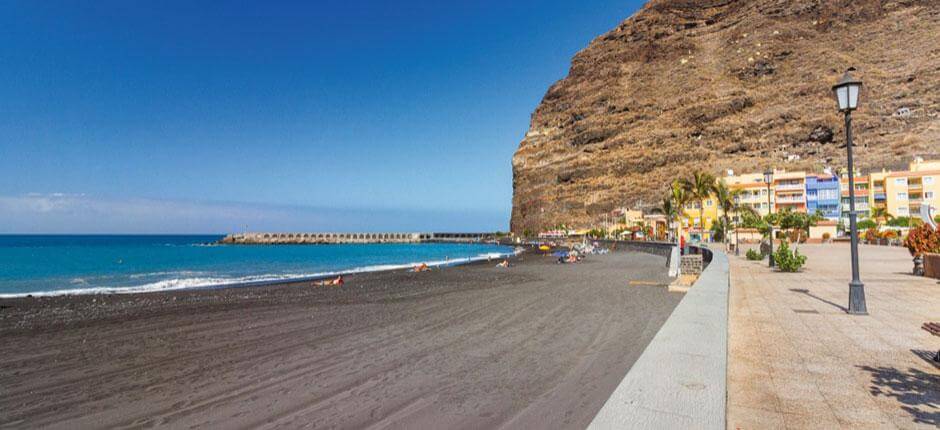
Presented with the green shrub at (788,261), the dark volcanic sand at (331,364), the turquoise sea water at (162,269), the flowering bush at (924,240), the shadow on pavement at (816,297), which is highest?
the flowering bush at (924,240)

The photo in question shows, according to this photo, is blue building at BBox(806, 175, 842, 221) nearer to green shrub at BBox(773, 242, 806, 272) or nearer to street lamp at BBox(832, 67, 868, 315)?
green shrub at BBox(773, 242, 806, 272)

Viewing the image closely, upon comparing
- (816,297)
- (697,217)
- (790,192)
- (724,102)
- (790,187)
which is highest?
(724,102)

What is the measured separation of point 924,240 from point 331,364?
17.0 metres

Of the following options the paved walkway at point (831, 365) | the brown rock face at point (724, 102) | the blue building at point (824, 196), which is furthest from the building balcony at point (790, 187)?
the paved walkway at point (831, 365)

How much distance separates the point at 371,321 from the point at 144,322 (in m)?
5.54

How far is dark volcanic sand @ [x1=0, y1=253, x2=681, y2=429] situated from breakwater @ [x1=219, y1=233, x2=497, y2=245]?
134154 mm

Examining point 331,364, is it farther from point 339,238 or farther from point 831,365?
point 339,238

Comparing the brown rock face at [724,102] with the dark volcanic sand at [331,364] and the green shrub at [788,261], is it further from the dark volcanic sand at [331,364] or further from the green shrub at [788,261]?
the dark volcanic sand at [331,364]

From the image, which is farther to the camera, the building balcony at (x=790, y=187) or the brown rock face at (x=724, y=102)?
the brown rock face at (x=724, y=102)

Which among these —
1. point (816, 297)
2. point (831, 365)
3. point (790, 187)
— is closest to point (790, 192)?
point (790, 187)

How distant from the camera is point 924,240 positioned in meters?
14.4

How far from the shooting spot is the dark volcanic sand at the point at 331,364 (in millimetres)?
4797

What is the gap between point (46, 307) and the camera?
51.2 feet

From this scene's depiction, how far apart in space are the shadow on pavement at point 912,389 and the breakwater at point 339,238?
141 m
